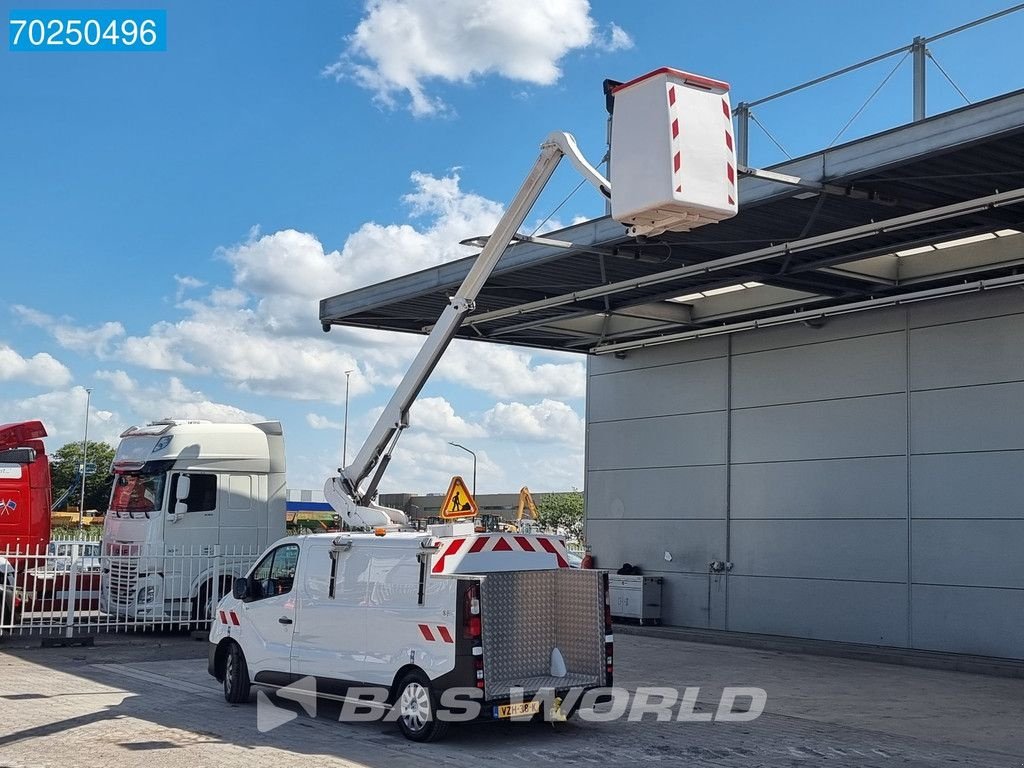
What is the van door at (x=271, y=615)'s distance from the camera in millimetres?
10863

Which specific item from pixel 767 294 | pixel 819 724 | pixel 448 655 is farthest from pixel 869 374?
pixel 448 655

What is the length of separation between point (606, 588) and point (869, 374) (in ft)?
31.0

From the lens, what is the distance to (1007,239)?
1630 cm

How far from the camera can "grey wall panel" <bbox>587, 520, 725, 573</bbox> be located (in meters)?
20.7

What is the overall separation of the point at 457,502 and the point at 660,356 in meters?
9.22

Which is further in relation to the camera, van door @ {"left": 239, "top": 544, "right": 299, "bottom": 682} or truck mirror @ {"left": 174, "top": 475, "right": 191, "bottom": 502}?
truck mirror @ {"left": 174, "top": 475, "right": 191, "bottom": 502}

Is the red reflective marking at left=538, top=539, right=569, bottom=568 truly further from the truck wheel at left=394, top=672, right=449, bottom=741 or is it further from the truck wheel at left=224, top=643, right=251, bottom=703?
the truck wheel at left=224, top=643, right=251, bottom=703

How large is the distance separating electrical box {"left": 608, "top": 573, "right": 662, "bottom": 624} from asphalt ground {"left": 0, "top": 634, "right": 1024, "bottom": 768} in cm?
629

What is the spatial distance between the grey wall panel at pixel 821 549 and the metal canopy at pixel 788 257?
351 centimetres

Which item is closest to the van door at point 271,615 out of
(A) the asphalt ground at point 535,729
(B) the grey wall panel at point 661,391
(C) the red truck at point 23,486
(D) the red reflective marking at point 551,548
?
(A) the asphalt ground at point 535,729

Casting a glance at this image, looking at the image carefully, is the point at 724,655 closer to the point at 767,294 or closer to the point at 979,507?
the point at 979,507

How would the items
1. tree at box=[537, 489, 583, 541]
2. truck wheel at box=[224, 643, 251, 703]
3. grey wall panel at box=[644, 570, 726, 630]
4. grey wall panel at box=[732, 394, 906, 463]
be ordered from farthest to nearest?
tree at box=[537, 489, 583, 541] → grey wall panel at box=[644, 570, 726, 630] → grey wall panel at box=[732, 394, 906, 463] → truck wheel at box=[224, 643, 251, 703]

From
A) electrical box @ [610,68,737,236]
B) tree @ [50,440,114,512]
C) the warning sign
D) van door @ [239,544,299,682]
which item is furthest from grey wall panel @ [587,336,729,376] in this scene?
tree @ [50,440,114,512]

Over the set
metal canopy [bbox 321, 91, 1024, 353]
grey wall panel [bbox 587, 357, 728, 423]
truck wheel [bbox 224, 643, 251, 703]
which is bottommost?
truck wheel [bbox 224, 643, 251, 703]
